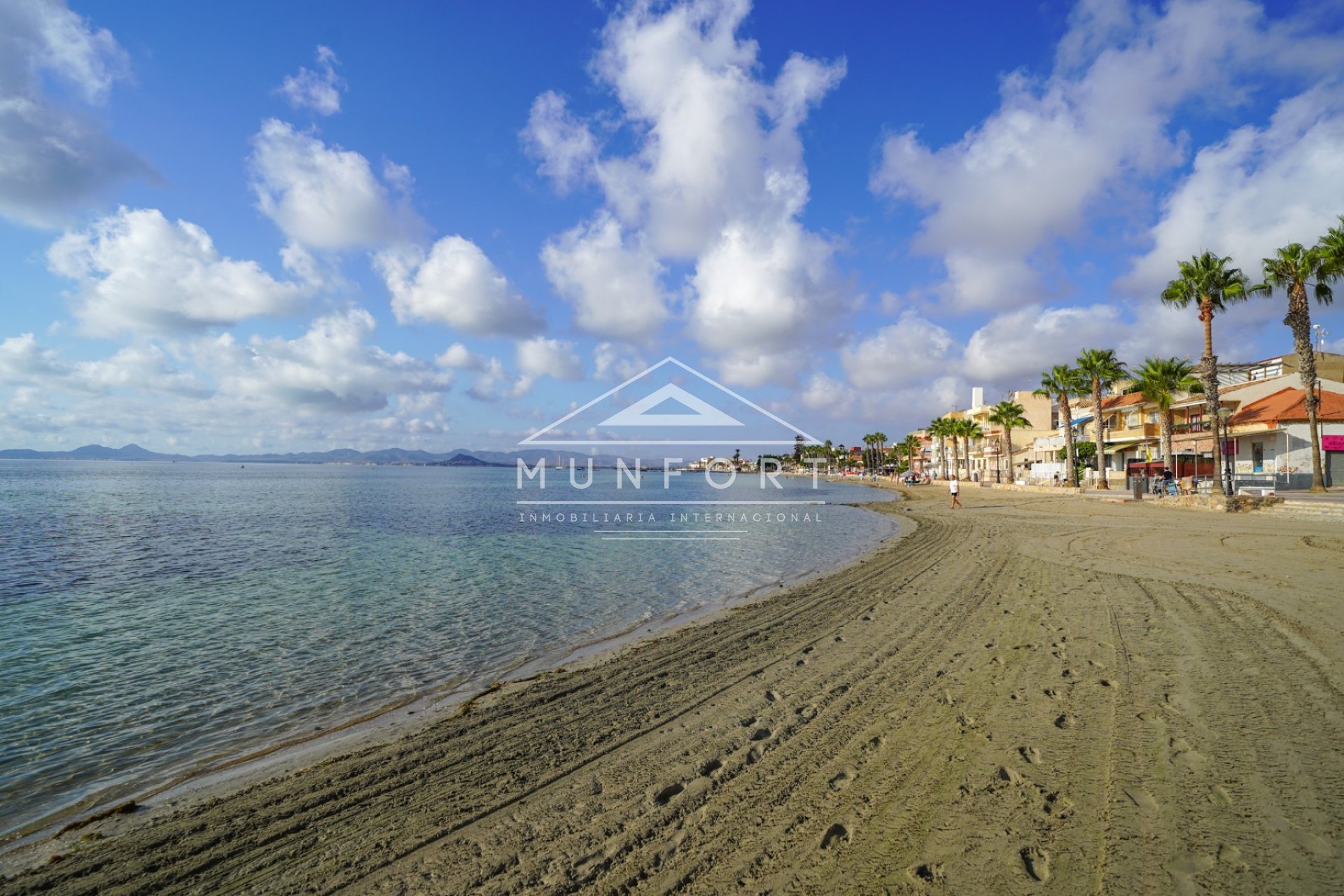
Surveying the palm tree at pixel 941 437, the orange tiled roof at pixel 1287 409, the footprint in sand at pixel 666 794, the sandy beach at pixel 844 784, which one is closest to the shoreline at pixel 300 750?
the sandy beach at pixel 844 784

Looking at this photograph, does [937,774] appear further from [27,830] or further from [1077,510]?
[1077,510]

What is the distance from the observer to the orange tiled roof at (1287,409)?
36.4 meters

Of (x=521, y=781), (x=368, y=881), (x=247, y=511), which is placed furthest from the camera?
(x=247, y=511)

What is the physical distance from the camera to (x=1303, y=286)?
1121 inches

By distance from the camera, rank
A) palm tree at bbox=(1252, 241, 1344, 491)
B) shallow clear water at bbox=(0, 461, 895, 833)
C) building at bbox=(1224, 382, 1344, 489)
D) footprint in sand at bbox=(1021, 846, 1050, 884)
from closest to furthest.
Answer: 1. footprint in sand at bbox=(1021, 846, 1050, 884)
2. shallow clear water at bbox=(0, 461, 895, 833)
3. palm tree at bbox=(1252, 241, 1344, 491)
4. building at bbox=(1224, 382, 1344, 489)

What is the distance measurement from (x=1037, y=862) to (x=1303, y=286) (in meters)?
37.8

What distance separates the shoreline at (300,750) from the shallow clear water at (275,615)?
153mm

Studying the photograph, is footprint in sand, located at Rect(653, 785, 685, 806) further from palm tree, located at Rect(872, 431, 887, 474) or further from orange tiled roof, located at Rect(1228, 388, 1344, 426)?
palm tree, located at Rect(872, 431, 887, 474)

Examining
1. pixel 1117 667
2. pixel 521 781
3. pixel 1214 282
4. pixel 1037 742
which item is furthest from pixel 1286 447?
pixel 521 781

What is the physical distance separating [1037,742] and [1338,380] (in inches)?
2532

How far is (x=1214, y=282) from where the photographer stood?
1161 inches

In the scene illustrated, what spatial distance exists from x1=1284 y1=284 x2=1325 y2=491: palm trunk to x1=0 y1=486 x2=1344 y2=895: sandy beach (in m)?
29.2

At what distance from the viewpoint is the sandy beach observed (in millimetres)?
3604

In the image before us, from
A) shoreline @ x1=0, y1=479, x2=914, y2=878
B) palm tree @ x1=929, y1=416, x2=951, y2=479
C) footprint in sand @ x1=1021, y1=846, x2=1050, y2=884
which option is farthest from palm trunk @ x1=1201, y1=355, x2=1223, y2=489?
palm tree @ x1=929, y1=416, x2=951, y2=479
